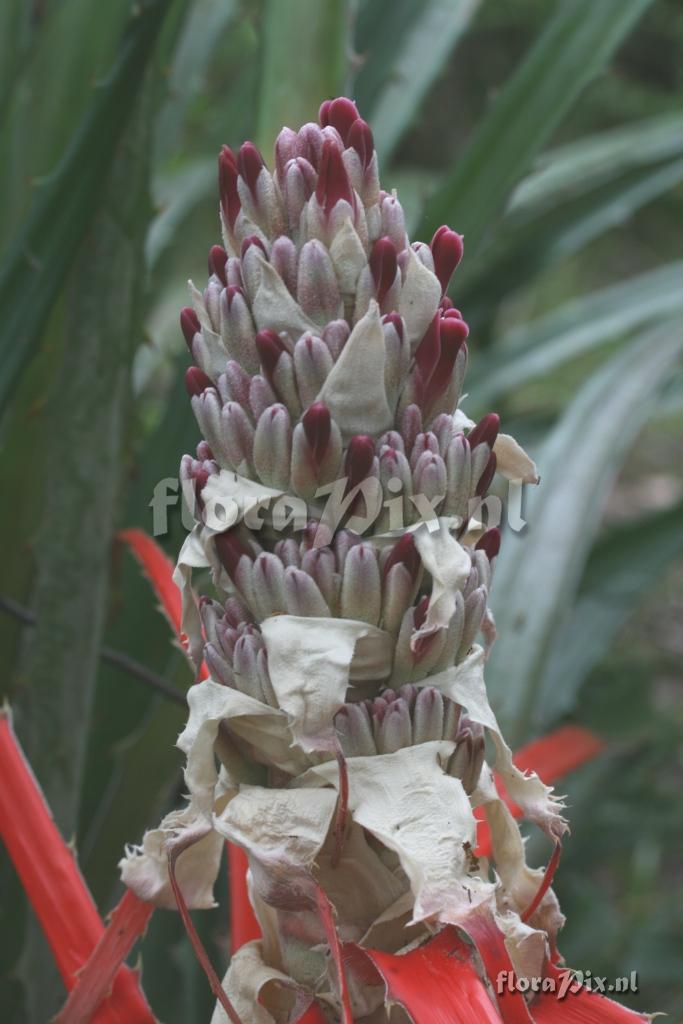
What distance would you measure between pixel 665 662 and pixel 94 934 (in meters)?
1.40

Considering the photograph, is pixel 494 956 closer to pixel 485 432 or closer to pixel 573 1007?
pixel 573 1007

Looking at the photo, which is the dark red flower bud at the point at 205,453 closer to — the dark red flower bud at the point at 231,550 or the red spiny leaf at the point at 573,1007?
the dark red flower bud at the point at 231,550

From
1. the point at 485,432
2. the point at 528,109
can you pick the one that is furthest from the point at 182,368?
the point at 485,432

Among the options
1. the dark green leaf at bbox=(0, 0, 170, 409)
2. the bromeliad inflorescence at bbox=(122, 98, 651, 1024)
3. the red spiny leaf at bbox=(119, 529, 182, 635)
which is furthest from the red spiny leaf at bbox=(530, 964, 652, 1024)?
the dark green leaf at bbox=(0, 0, 170, 409)

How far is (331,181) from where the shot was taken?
1.19 feet

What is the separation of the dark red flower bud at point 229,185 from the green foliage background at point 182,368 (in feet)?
0.93

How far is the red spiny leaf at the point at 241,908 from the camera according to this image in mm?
446

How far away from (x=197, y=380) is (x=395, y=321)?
0.07 metres

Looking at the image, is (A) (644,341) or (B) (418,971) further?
(A) (644,341)

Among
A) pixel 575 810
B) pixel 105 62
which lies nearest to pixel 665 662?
pixel 575 810

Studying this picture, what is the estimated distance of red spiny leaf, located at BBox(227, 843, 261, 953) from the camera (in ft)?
1.46

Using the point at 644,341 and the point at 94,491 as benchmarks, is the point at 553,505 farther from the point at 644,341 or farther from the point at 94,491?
the point at 94,491

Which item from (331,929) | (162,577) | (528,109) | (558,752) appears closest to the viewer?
(331,929)

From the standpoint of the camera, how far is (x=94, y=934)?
446 mm
